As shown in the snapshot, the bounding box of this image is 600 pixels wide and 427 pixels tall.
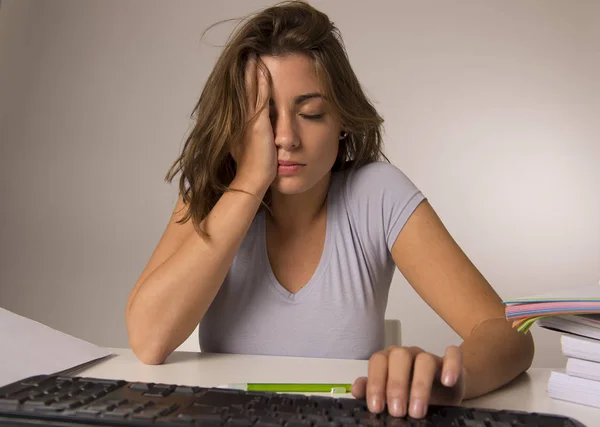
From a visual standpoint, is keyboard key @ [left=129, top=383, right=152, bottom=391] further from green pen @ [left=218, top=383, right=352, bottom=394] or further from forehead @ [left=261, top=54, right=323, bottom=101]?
forehead @ [left=261, top=54, right=323, bottom=101]

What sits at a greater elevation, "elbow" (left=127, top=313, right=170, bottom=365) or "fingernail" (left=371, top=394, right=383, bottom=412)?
"fingernail" (left=371, top=394, right=383, bottom=412)

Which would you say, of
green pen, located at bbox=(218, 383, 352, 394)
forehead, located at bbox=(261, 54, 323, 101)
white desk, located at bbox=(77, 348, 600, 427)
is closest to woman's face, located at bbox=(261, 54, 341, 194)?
forehead, located at bbox=(261, 54, 323, 101)

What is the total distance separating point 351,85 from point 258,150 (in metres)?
0.28

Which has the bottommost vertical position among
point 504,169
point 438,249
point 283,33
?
point 504,169

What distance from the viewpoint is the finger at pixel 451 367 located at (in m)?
0.75

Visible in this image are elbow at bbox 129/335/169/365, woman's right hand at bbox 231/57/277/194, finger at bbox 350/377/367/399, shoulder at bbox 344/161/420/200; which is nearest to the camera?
finger at bbox 350/377/367/399

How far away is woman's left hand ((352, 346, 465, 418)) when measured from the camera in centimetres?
74

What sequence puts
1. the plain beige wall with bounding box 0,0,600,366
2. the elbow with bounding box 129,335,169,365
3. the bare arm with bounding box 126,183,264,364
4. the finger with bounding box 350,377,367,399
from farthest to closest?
the plain beige wall with bounding box 0,0,600,366 → the bare arm with bounding box 126,183,264,364 → the elbow with bounding box 129,335,169,365 → the finger with bounding box 350,377,367,399

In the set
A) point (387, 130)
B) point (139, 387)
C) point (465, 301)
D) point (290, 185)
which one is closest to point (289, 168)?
point (290, 185)

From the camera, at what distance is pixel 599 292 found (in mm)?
875

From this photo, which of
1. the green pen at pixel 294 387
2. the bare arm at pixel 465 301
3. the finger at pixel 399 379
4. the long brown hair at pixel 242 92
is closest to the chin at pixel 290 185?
the long brown hair at pixel 242 92

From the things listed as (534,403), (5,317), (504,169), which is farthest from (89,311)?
(534,403)

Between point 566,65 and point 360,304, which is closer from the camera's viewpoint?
point 360,304

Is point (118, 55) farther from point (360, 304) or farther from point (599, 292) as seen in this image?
point (599, 292)
